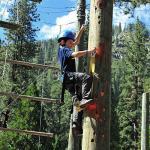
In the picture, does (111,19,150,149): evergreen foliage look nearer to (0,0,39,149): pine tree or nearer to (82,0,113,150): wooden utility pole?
(0,0,39,149): pine tree

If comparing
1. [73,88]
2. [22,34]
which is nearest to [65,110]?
[22,34]

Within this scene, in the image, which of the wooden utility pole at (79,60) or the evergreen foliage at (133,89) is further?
the evergreen foliage at (133,89)

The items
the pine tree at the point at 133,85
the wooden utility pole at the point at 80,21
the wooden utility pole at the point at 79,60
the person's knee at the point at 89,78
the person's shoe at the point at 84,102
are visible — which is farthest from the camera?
the pine tree at the point at 133,85

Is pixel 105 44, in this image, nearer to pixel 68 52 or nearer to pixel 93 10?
pixel 93 10

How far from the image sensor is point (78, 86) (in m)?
5.82

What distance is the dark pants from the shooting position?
530cm

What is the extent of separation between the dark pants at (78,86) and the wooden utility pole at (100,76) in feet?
0.57

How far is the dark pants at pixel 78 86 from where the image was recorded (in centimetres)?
530

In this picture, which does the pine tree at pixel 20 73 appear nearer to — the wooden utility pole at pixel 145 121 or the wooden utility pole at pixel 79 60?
the wooden utility pole at pixel 79 60

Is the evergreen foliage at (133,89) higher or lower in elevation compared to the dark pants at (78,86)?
higher

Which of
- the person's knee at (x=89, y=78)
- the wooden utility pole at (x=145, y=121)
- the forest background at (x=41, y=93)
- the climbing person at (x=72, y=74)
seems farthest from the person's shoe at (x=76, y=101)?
the forest background at (x=41, y=93)

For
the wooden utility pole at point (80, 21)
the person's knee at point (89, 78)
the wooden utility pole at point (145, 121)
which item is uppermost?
the wooden utility pole at point (80, 21)

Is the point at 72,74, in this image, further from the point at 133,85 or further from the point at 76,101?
the point at 133,85

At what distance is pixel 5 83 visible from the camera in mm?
31000
